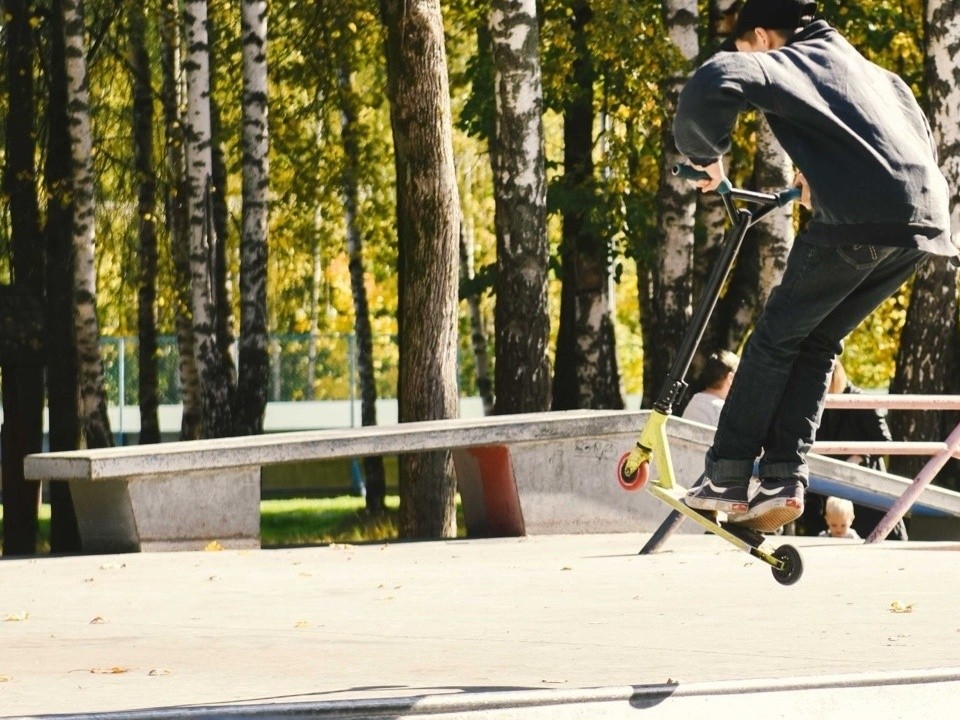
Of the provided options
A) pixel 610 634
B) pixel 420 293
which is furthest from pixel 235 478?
pixel 610 634

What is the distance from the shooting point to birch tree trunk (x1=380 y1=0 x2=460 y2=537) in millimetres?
12781

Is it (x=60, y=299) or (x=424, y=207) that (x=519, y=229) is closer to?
(x=424, y=207)

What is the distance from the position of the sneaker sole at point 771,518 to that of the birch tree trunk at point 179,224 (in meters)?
16.8

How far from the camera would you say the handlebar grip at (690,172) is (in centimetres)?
564

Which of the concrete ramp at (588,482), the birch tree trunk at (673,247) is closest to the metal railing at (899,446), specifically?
the concrete ramp at (588,482)

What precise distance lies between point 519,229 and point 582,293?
22.4 feet

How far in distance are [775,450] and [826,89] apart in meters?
1.18

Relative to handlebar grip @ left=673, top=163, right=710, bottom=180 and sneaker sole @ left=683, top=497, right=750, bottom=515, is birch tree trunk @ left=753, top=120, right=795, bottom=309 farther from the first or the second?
handlebar grip @ left=673, top=163, right=710, bottom=180

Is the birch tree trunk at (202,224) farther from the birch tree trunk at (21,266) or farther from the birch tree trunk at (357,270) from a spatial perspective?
the birch tree trunk at (21,266)

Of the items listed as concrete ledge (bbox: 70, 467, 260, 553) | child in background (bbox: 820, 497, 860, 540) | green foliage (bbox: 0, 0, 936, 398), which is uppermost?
green foliage (bbox: 0, 0, 936, 398)

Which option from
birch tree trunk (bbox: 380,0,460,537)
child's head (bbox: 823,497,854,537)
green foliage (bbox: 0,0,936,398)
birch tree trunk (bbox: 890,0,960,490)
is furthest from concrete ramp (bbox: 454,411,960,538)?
green foliage (bbox: 0,0,936,398)

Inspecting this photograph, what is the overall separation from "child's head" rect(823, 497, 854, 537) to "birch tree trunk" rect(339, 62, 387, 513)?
11.3 metres

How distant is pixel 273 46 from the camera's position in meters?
26.6

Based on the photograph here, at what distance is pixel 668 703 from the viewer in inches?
180
